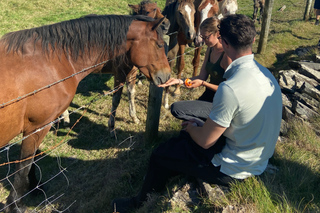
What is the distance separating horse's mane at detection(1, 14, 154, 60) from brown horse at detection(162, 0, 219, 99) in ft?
7.11

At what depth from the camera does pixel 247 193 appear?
7.16 feet

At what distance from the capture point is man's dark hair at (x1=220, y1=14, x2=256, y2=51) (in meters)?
1.96

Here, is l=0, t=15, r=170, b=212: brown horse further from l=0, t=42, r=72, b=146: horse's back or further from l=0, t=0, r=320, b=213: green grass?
l=0, t=0, r=320, b=213: green grass

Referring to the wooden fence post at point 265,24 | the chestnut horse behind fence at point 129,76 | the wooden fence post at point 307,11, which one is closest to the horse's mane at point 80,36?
the chestnut horse behind fence at point 129,76

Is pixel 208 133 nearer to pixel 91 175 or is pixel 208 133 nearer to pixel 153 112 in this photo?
pixel 153 112

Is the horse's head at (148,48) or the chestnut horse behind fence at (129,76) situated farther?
the chestnut horse behind fence at (129,76)

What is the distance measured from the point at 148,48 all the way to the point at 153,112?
110 cm

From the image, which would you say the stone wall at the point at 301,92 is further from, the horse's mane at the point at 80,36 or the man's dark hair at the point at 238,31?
the horse's mane at the point at 80,36

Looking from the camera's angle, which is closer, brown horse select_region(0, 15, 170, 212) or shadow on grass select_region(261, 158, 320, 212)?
shadow on grass select_region(261, 158, 320, 212)

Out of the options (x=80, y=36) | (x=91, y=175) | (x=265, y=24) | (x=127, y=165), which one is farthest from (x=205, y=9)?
(x=91, y=175)

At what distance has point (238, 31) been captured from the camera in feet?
6.41

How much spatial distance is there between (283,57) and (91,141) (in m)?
6.09

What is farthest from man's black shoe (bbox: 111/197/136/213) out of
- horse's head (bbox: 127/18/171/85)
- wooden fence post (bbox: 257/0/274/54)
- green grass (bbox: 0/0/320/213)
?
wooden fence post (bbox: 257/0/274/54)

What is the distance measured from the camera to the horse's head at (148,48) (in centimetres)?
306
